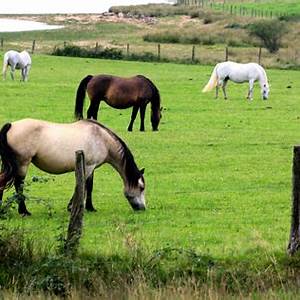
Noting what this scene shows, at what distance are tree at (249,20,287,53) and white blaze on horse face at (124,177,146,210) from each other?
54.4 meters

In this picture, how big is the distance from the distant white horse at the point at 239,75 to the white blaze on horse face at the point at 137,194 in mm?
22445

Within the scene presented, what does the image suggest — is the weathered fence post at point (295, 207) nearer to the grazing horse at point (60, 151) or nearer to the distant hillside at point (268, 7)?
the grazing horse at point (60, 151)

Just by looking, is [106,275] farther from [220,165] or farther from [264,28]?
[264,28]

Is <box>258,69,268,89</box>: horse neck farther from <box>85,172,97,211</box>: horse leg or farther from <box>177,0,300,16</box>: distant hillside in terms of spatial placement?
<box>177,0,300,16</box>: distant hillside

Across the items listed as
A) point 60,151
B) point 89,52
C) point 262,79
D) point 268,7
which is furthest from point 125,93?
point 268,7

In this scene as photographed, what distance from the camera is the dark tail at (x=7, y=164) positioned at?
14.3 m

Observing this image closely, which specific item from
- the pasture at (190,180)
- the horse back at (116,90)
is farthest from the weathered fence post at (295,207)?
the horse back at (116,90)

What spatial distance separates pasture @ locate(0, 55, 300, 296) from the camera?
41.2 feet

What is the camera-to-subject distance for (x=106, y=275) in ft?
35.4

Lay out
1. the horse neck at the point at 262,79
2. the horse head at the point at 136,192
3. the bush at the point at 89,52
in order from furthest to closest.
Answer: the bush at the point at 89,52 → the horse neck at the point at 262,79 → the horse head at the point at 136,192

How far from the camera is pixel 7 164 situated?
14.4 m

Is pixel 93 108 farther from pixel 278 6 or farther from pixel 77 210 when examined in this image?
pixel 278 6

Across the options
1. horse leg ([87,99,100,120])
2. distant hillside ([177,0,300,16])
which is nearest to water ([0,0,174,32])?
distant hillside ([177,0,300,16])

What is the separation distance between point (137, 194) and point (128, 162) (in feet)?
1.92
